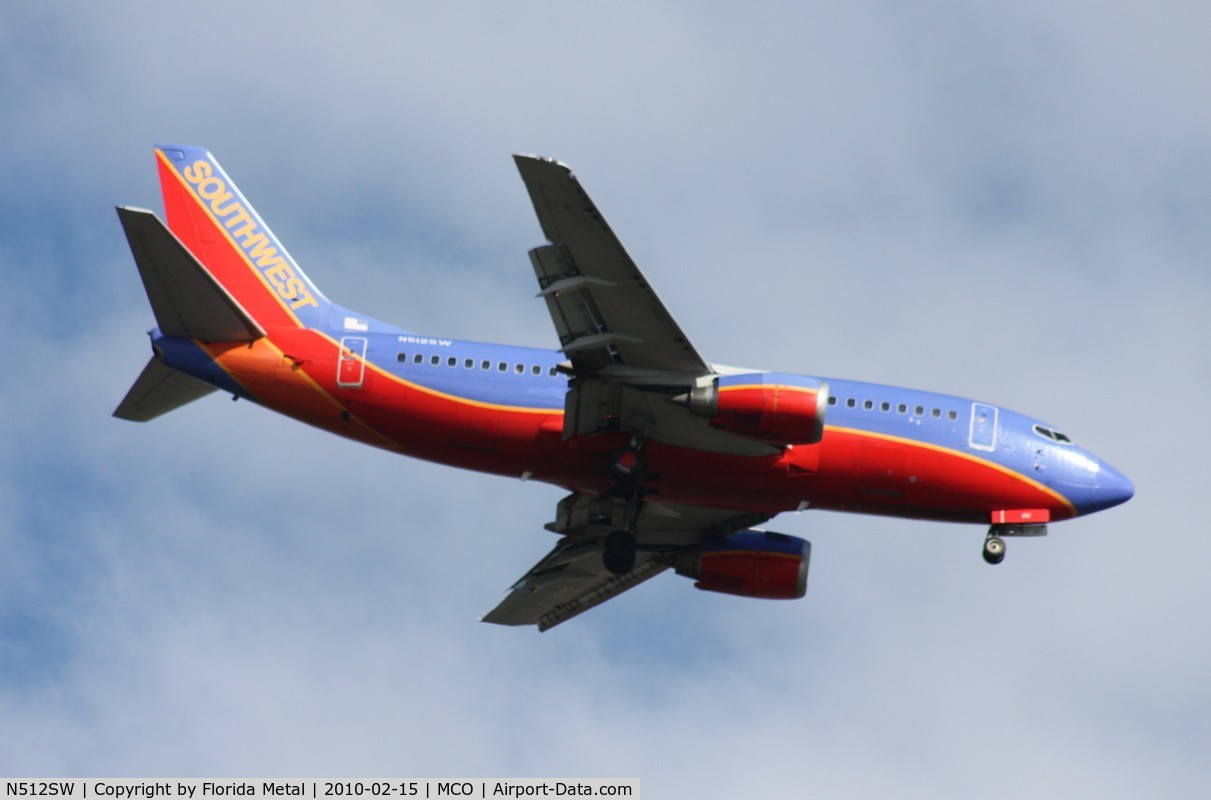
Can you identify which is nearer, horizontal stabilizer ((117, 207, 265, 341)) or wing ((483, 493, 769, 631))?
horizontal stabilizer ((117, 207, 265, 341))

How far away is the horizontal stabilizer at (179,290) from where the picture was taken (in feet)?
150

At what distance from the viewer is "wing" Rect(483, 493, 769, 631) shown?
52.7m

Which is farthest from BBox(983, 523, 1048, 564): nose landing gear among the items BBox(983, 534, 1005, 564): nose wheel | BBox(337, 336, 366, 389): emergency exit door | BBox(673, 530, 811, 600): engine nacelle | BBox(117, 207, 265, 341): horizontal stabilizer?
BBox(117, 207, 265, 341): horizontal stabilizer

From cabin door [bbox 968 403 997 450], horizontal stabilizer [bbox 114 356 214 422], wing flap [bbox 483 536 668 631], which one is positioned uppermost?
cabin door [bbox 968 403 997 450]

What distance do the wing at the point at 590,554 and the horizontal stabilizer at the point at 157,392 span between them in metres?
11.0

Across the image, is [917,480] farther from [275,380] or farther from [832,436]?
[275,380]

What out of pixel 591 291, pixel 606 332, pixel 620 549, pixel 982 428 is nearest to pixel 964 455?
pixel 982 428

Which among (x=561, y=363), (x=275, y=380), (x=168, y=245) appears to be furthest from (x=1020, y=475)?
(x=168, y=245)

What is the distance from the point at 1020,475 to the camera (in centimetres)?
4984

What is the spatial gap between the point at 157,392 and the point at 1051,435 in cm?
2434

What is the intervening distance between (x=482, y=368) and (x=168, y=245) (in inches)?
337

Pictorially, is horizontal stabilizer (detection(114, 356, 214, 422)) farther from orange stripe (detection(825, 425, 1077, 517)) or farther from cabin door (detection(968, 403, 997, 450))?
cabin door (detection(968, 403, 997, 450))

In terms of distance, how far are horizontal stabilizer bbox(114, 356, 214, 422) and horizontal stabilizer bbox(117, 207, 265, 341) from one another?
119cm

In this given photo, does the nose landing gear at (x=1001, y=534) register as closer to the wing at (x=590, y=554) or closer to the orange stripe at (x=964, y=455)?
the orange stripe at (x=964, y=455)
